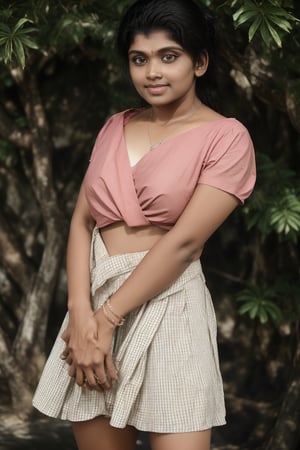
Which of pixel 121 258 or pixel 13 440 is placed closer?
pixel 121 258

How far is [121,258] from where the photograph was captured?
2070 mm

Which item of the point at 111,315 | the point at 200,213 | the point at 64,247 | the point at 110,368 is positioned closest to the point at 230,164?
the point at 200,213

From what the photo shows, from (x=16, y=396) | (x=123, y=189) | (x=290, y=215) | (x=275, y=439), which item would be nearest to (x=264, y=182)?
(x=290, y=215)

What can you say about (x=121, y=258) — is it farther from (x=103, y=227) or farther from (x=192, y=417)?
(x=192, y=417)

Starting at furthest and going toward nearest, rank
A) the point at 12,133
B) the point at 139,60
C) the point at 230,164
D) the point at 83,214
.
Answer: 1. the point at 12,133
2. the point at 83,214
3. the point at 139,60
4. the point at 230,164

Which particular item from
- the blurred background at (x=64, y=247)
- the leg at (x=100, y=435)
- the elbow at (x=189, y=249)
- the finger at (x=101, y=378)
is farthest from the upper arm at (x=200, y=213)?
the blurred background at (x=64, y=247)

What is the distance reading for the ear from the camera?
2.08 metres

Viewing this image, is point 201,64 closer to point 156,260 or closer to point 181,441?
point 156,260

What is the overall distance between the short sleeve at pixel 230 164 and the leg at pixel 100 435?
644mm

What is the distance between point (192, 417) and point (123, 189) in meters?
0.55

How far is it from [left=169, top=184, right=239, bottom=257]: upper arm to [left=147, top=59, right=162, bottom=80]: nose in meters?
0.28

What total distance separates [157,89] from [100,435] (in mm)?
852

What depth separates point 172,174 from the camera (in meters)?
1.97

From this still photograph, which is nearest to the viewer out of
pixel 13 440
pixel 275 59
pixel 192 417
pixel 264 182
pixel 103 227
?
pixel 192 417
